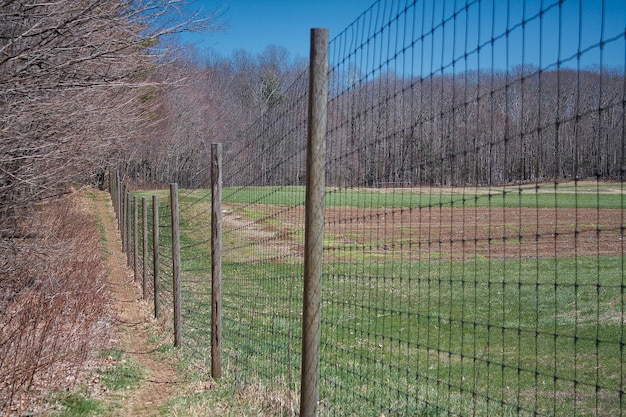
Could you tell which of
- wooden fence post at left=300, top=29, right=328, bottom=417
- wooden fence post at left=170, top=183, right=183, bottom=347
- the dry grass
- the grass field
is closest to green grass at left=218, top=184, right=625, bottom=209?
the grass field

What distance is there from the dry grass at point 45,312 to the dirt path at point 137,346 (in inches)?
15.3

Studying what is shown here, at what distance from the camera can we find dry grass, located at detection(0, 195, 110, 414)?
523 cm

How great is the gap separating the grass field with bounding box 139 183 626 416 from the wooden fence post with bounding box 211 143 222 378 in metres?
0.21

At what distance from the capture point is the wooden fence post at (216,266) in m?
6.44

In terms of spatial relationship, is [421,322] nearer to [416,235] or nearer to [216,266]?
[216,266]

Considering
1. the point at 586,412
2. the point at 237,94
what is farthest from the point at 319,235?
the point at 237,94

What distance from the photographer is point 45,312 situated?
6.64 meters

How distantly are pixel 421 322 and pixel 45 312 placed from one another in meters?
8.85

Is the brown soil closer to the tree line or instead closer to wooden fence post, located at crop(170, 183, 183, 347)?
the tree line

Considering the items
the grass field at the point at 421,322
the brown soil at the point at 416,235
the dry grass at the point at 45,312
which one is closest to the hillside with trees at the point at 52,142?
the dry grass at the point at 45,312

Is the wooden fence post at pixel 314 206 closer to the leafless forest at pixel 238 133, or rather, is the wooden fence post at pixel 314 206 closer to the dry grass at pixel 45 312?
the leafless forest at pixel 238 133

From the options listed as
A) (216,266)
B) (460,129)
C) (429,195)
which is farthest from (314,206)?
(216,266)

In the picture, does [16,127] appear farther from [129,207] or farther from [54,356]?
[129,207]

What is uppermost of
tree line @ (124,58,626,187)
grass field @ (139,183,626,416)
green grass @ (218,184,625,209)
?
tree line @ (124,58,626,187)
